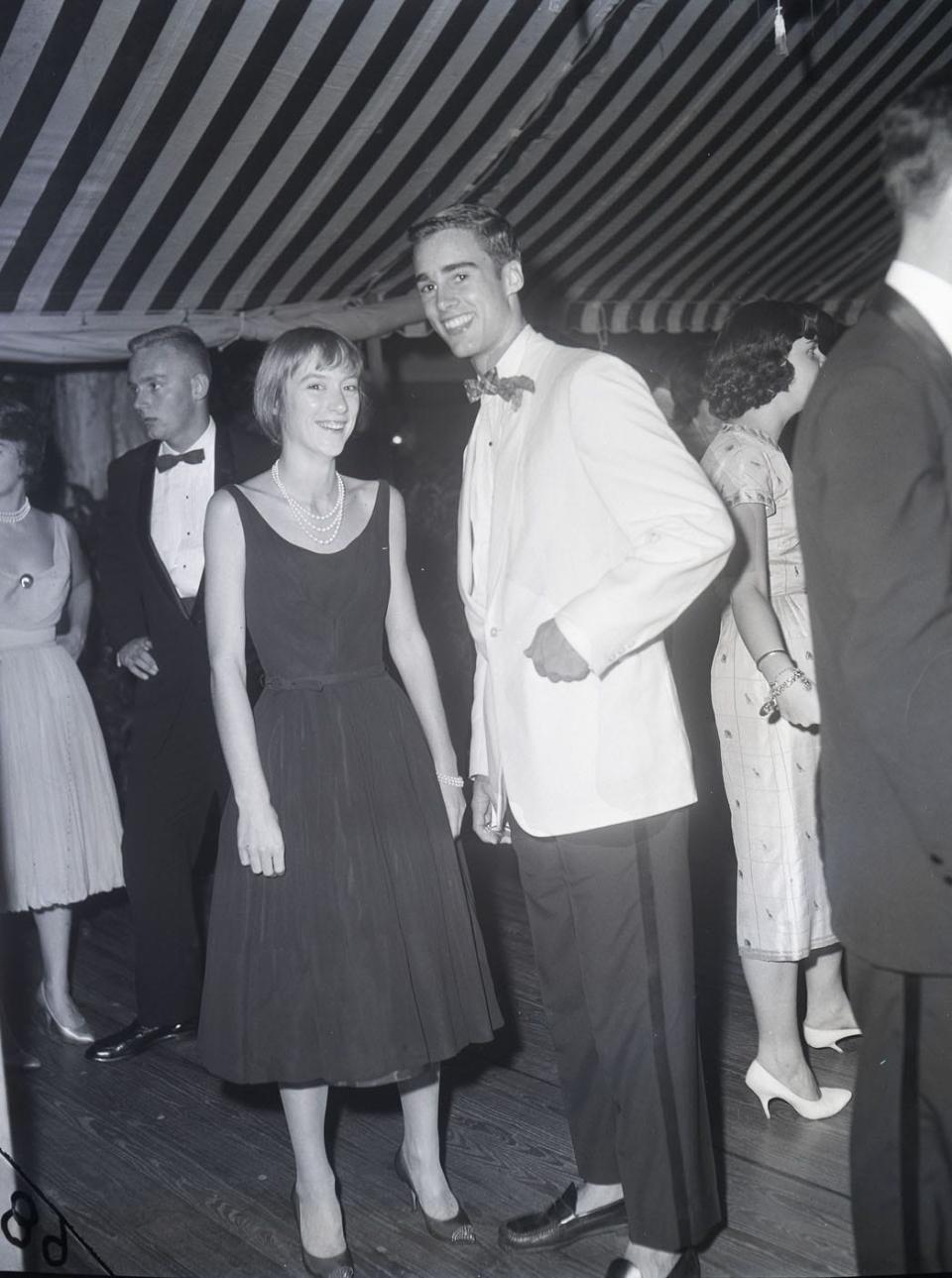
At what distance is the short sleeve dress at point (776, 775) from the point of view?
271cm

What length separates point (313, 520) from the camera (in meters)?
2.41

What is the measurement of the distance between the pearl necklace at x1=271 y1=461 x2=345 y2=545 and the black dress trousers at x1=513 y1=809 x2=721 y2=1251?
30.2 inches

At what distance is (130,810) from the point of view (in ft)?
11.3

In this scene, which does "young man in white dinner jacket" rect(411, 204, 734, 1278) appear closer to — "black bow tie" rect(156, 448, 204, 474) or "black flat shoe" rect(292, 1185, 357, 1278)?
"black flat shoe" rect(292, 1185, 357, 1278)

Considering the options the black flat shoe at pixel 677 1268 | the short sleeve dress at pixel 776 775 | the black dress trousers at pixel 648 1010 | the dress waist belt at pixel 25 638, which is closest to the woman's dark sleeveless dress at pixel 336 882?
the black dress trousers at pixel 648 1010

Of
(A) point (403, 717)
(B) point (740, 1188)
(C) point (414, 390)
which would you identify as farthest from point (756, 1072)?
(C) point (414, 390)

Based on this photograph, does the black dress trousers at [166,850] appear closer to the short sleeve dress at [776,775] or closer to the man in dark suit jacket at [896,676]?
the short sleeve dress at [776,775]

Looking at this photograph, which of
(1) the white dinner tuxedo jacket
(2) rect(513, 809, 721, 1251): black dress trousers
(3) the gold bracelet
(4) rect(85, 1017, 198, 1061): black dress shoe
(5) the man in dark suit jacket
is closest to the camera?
(5) the man in dark suit jacket

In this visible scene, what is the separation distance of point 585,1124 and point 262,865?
777mm

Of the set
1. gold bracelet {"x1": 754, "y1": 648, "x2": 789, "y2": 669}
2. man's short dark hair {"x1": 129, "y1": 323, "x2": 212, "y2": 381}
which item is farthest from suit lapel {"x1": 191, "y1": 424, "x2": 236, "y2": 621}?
gold bracelet {"x1": 754, "y1": 648, "x2": 789, "y2": 669}

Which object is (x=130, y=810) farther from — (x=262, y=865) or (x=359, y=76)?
(x=359, y=76)

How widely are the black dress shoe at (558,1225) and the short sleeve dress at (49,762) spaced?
5.89 ft

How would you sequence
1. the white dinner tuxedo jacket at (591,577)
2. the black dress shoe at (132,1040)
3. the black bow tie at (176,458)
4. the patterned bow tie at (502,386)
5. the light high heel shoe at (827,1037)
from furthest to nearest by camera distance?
the black bow tie at (176,458) < the black dress shoe at (132,1040) < the light high heel shoe at (827,1037) < the patterned bow tie at (502,386) < the white dinner tuxedo jacket at (591,577)

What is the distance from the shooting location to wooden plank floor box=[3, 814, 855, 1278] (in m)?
2.33
